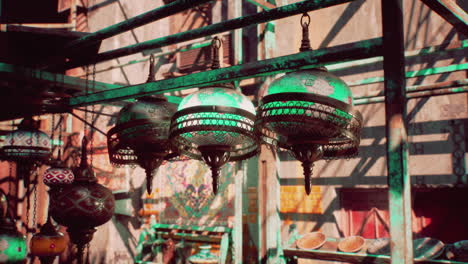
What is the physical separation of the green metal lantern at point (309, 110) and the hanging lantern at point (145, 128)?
2.54 feet

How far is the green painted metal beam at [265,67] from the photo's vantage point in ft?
5.50

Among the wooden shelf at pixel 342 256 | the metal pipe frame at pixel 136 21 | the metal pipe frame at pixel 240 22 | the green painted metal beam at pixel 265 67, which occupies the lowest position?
the wooden shelf at pixel 342 256

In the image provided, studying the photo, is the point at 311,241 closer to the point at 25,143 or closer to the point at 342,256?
Answer: the point at 342,256

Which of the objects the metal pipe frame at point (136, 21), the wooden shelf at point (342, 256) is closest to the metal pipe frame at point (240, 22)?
the metal pipe frame at point (136, 21)

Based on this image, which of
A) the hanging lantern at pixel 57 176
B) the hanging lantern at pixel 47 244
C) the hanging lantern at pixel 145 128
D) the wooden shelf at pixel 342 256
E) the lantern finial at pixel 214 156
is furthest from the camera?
the wooden shelf at pixel 342 256

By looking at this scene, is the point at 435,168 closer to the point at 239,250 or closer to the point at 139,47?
the point at 239,250

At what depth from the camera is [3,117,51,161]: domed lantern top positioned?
182 inches

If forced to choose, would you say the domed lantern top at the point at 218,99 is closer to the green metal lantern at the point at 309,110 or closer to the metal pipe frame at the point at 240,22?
the green metal lantern at the point at 309,110

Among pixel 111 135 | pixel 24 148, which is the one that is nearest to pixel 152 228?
pixel 24 148

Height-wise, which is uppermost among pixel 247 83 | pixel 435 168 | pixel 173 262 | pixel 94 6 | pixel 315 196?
pixel 94 6

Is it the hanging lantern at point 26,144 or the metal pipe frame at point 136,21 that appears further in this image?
the hanging lantern at point 26,144

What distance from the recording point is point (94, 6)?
35.9 feet

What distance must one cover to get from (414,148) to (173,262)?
17.9ft

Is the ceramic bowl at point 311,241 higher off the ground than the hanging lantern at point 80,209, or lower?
lower
